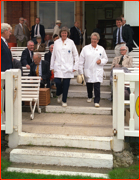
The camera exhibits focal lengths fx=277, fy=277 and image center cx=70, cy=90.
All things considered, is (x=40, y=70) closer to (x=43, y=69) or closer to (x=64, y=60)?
(x=43, y=69)

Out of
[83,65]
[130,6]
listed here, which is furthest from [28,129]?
[130,6]

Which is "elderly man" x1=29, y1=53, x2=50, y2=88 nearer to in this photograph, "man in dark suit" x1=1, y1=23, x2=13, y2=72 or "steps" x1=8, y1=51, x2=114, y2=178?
"steps" x1=8, y1=51, x2=114, y2=178

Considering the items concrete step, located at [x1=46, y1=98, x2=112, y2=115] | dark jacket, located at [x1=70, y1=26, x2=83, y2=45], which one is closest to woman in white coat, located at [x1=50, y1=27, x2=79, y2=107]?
concrete step, located at [x1=46, y1=98, x2=112, y2=115]

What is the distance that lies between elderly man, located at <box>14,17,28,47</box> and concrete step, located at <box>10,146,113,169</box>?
7.56 meters

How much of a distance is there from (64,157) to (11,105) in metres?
1.13

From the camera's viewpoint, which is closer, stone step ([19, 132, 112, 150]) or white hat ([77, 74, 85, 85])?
stone step ([19, 132, 112, 150])

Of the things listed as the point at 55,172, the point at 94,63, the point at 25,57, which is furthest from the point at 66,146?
the point at 25,57

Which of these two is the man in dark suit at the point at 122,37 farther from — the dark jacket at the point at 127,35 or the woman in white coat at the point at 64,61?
the woman in white coat at the point at 64,61

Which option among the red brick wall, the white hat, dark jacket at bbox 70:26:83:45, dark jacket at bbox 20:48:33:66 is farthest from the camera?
the red brick wall

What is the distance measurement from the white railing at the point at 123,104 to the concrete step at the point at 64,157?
428mm

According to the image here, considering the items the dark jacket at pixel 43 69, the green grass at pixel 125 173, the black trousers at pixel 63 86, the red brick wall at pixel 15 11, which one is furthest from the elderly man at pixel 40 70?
the red brick wall at pixel 15 11

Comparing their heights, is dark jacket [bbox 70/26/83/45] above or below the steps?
above

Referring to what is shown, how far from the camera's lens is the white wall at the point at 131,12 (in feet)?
31.0

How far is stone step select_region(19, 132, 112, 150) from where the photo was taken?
430 centimetres
